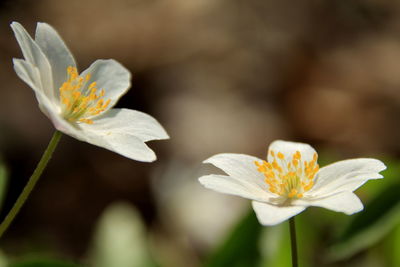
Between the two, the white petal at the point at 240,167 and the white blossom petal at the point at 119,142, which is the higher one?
the white blossom petal at the point at 119,142

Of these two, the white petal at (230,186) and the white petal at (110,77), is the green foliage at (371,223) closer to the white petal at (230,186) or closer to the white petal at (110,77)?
the white petal at (230,186)

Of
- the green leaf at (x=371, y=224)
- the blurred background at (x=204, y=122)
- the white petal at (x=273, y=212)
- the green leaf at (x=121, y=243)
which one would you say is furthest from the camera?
the blurred background at (x=204, y=122)

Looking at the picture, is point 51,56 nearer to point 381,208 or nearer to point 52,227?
point 381,208

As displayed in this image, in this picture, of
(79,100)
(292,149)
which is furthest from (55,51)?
(292,149)

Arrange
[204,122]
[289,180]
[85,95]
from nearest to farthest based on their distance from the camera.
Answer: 1. [289,180]
2. [85,95]
3. [204,122]

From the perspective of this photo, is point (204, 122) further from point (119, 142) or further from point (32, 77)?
point (32, 77)

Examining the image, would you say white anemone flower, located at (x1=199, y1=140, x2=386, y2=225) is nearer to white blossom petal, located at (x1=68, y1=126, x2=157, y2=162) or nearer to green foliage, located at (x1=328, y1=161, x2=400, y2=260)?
white blossom petal, located at (x1=68, y1=126, x2=157, y2=162)

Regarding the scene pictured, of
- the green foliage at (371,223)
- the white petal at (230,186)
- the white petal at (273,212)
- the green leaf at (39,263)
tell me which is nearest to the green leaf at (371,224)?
the green foliage at (371,223)

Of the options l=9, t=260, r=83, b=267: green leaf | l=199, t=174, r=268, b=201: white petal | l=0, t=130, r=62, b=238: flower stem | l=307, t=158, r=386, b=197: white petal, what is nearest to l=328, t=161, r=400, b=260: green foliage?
l=307, t=158, r=386, b=197: white petal
